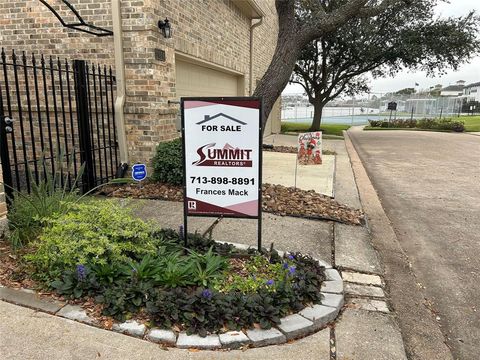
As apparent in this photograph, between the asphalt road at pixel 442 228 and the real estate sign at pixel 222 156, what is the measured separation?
1.74 metres

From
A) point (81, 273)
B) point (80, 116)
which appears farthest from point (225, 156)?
point (80, 116)

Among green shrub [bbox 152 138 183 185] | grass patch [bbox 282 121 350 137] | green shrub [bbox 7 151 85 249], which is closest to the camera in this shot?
green shrub [bbox 7 151 85 249]

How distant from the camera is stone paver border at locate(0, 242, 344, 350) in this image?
102 inches

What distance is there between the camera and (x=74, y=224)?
3.20m

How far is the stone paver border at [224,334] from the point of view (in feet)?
8.46

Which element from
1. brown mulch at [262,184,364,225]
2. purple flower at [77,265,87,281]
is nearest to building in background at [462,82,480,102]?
brown mulch at [262,184,364,225]

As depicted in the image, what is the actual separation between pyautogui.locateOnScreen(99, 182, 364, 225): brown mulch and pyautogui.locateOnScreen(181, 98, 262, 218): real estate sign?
6.11 feet

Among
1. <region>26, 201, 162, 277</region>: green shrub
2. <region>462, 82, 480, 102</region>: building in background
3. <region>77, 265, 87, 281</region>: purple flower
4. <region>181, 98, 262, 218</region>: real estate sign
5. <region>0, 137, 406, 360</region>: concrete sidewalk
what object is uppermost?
<region>462, 82, 480, 102</region>: building in background

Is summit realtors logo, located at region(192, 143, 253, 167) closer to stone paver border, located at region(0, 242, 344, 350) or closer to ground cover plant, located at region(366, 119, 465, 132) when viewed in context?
stone paver border, located at region(0, 242, 344, 350)

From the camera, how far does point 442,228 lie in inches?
221

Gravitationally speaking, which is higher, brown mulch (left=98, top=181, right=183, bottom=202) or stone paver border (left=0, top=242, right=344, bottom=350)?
brown mulch (left=98, top=181, right=183, bottom=202)

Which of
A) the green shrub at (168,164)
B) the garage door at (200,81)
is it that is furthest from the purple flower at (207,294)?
the garage door at (200,81)

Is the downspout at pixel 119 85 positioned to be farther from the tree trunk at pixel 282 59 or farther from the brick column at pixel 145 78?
the tree trunk at pixel 282 59

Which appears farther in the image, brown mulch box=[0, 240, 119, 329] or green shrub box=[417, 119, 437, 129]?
green shrub box=[417, 119, 437, 129]
